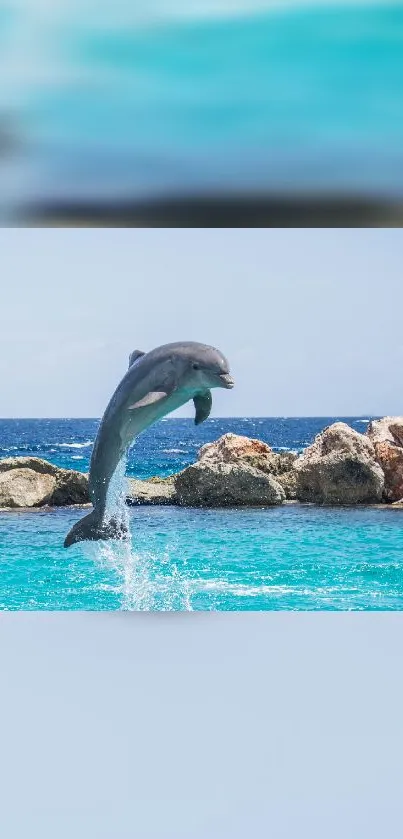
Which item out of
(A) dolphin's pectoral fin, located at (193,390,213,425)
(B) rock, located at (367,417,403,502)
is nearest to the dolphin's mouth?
(A) dolphin's pectoral fin, located at (193,390,213,425)

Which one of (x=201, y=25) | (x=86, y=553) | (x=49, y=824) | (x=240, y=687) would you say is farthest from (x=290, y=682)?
(x=86, y=553)

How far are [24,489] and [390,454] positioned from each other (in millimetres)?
5289

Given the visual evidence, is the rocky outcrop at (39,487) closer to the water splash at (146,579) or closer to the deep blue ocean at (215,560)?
the deep blue ocean at (215,560)

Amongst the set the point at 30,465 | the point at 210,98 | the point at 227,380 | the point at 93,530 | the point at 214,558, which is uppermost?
the point at 210,98

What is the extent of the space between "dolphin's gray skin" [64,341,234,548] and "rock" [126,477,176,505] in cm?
930

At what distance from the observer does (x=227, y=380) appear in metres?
4.66

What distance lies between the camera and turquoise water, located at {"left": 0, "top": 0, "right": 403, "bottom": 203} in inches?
142

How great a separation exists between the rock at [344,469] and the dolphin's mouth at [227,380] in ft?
30.2

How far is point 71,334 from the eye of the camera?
24125 mm

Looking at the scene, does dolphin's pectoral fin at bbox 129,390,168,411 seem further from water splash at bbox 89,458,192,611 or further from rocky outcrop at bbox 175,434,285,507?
rocky outcrop at bbox 175,434,285,507

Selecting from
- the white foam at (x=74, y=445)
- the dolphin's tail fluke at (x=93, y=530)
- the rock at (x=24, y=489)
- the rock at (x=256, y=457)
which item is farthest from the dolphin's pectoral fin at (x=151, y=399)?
the white foam at (x=74, y=445)

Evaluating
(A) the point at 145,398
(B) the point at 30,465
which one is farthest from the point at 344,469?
(A) the point at 145,398

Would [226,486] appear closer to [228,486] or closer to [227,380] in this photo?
[228,486]

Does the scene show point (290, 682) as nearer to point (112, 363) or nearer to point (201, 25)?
point (201, 25)
